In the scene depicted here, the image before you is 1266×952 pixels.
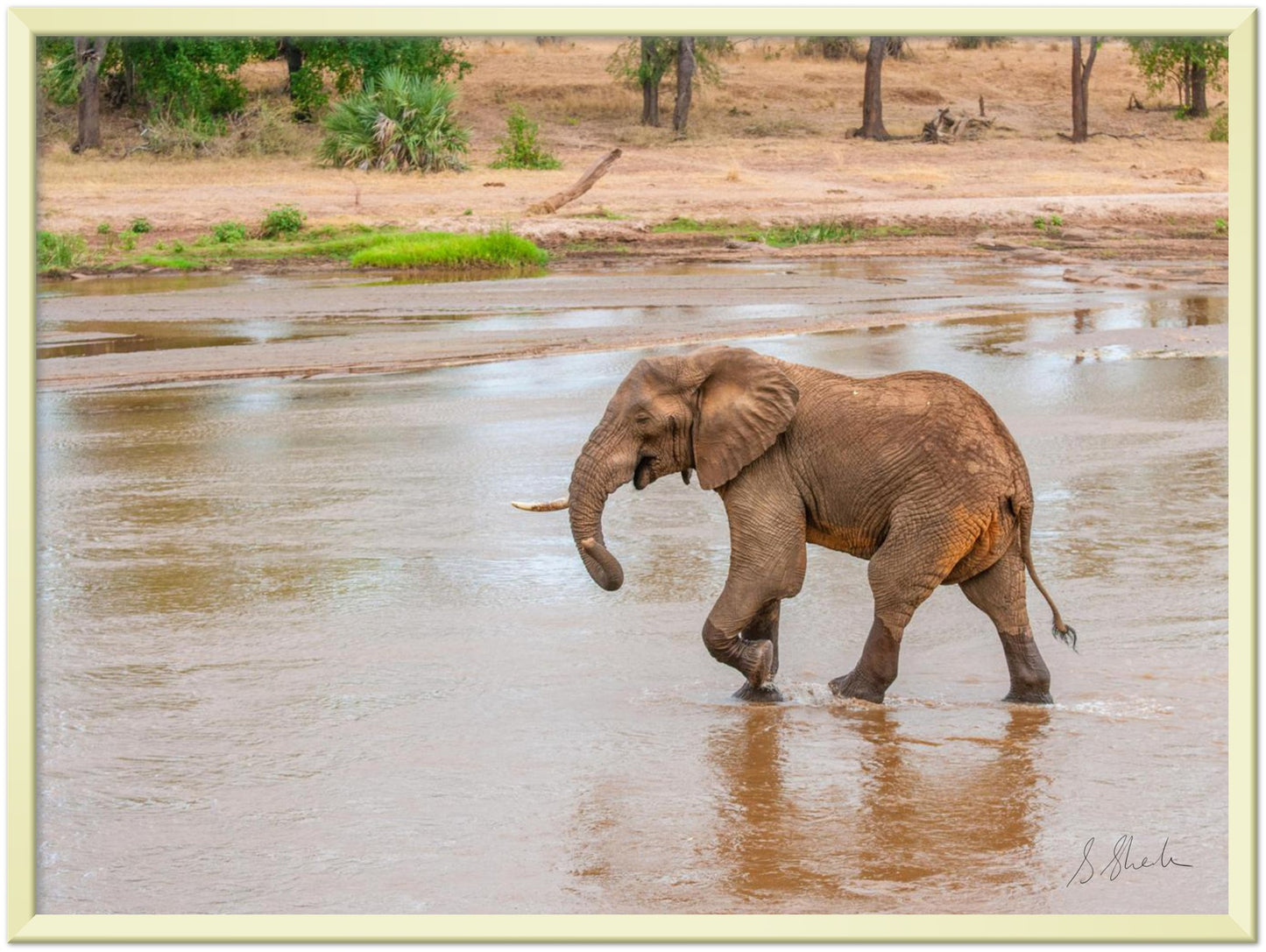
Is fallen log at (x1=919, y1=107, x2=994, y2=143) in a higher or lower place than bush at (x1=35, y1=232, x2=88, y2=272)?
higher

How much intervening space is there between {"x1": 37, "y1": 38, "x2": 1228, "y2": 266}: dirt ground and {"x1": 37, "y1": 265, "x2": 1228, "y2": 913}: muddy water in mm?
14927

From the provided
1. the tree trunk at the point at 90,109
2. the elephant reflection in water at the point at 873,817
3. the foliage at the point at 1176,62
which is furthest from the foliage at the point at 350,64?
the elephant reflection in water at the point at 873,817

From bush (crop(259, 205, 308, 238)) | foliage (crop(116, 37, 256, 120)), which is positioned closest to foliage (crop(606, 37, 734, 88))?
foliage (crop(116, 37, 256, 120))

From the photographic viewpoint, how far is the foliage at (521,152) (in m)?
29.6

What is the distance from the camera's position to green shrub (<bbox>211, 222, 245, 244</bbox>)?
2459cm

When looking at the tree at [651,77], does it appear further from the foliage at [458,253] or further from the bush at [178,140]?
the foliage at [458,253]

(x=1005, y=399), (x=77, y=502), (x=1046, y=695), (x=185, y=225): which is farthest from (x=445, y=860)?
(x=185, y=225)

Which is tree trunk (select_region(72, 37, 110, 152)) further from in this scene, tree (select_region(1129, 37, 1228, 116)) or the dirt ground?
tree (select_region(1129, 37, 1228, 116))

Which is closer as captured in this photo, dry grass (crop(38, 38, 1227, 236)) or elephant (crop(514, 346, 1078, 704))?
elephant (crop(514, 346, 1078, 704))

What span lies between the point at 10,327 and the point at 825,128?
32.8 m

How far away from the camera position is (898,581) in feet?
19.1

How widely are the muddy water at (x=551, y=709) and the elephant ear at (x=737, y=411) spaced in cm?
91
